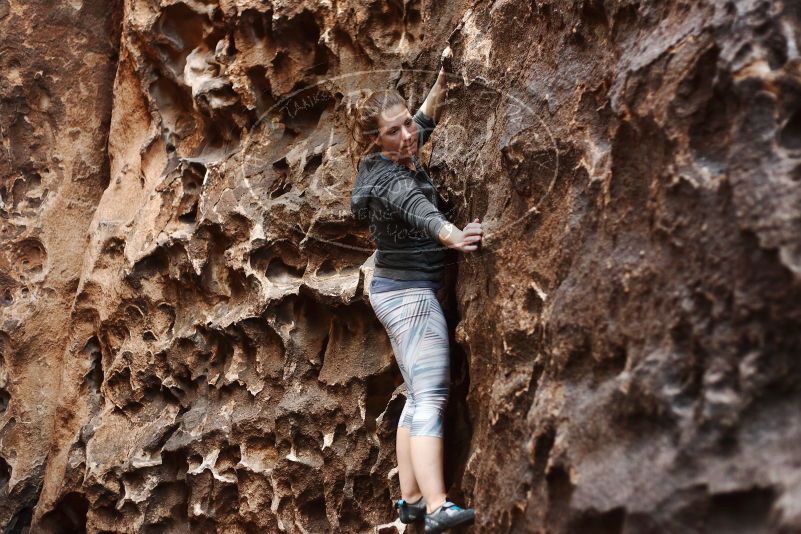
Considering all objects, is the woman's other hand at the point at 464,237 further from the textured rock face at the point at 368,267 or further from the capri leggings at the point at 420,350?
the capri leggings at the point at 420,350

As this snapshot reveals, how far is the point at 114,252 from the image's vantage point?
4.40 metres

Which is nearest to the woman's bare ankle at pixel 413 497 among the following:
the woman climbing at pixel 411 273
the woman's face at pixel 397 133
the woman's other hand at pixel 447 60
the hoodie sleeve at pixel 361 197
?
the woman climbing at pixel 411 273

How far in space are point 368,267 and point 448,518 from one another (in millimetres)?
1099

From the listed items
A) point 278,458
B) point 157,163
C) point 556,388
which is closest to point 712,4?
point 556,388

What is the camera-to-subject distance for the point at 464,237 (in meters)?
2.69

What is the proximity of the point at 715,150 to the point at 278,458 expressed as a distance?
88.1 inches

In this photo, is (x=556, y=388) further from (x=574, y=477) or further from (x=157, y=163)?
(x=157, y=163)

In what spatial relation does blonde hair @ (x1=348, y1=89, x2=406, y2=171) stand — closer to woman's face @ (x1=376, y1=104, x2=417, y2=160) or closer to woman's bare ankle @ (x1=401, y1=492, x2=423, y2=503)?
woman's face @ (x1=376, y1=104, x2=417, y2=160)

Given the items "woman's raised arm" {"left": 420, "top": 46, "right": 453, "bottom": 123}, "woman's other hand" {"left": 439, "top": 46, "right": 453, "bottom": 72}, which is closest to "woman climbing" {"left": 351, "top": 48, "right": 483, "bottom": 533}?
"woman's raised arm" {"left": 420, "top": 46, "right": 453, "bottom": 123}

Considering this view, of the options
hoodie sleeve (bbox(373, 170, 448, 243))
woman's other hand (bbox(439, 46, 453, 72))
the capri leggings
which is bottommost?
the capri leggings

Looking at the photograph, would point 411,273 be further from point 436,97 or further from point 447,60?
point 447,60

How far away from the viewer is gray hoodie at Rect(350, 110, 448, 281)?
2.75 metres

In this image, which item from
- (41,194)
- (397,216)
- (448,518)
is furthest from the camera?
(41,194)

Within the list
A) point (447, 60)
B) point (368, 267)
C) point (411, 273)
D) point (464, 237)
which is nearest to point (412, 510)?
point (411, 273)
